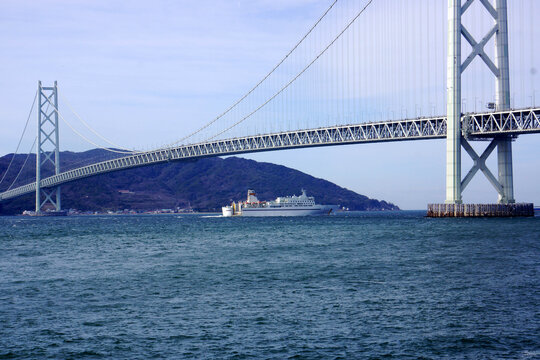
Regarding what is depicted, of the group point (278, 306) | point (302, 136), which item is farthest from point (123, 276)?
point (302, 136)

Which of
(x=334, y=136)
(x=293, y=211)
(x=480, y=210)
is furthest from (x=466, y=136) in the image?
(x=293, y=211)

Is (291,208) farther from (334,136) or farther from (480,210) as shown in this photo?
(480,210)

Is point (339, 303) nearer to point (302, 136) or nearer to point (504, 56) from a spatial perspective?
point (504, 56)

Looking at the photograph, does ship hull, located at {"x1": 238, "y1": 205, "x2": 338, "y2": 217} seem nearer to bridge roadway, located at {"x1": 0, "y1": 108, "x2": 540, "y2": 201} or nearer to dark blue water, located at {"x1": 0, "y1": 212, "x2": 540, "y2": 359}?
bridge roadway, located at {"x1": 0, "y1": 108, "x2": 540, "y2": 201}

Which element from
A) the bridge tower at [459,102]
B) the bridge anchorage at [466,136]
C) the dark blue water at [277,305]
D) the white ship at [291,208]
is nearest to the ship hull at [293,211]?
the white ship at [291,208]

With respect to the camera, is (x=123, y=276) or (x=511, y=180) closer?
(x=123, y=276)

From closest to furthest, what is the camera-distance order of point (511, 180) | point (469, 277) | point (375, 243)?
point (469, 277) → point (375, 243) → point (511, 180)
